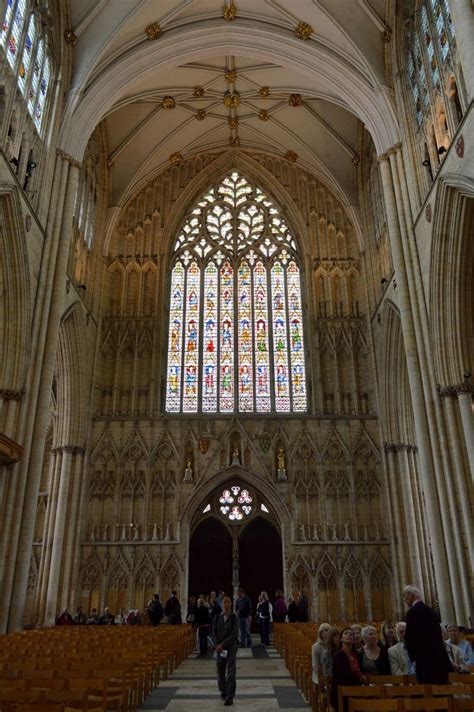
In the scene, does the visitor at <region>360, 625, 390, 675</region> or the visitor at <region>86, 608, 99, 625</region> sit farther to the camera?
the visitor at <region>86, 608, 99, 625</region>

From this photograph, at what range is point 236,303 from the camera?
72.4 feet

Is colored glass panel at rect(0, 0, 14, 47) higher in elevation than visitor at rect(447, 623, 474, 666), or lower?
higher

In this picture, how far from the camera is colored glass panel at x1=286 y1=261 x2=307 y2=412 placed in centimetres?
2058

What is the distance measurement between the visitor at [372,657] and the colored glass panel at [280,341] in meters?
14.9

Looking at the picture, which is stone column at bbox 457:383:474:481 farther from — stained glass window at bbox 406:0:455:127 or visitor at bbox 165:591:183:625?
visitor at bbox 165:591:183:625

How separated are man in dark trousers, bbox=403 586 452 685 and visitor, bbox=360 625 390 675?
522 mm

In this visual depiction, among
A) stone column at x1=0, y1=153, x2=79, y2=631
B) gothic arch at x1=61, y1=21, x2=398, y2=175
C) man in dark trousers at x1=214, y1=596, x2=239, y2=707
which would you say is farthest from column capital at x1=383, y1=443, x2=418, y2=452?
man in dark trousers at x1=214, y1=596, x2=239, y2=707

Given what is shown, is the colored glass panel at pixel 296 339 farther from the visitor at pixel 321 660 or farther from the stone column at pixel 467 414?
the visitor at pixel 321 660

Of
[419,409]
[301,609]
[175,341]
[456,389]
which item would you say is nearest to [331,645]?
[456,389]

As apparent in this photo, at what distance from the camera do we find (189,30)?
17781mm

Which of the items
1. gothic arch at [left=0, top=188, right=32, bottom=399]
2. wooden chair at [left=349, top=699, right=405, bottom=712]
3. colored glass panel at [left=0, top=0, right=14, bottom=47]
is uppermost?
colored glass panel at [left=0, top=0, right=14, bottom=47]

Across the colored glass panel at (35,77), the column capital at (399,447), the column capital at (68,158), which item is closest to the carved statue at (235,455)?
the column capital at (399,447)

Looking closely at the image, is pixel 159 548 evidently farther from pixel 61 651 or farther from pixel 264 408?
pixel 61 651

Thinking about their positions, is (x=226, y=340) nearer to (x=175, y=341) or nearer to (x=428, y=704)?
(x=175, y=341)
